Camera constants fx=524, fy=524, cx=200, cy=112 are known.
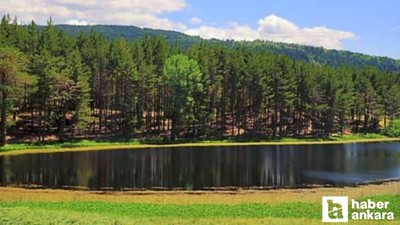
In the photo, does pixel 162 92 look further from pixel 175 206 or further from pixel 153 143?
pixel 175 206

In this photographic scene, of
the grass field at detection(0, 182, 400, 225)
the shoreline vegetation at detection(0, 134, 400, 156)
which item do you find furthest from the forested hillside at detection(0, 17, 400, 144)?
the grass field at detection(0, 182, 400, 225)

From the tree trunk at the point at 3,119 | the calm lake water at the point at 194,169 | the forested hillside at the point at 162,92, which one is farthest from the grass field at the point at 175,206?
the forested hillside at the point at 162,92

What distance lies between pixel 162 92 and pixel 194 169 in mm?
51065

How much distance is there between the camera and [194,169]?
54375mm

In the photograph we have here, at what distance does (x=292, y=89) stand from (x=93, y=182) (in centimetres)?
7314

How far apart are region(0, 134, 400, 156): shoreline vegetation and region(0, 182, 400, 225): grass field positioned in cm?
3356

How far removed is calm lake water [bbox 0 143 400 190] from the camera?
149 ft

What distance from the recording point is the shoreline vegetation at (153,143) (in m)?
73.9

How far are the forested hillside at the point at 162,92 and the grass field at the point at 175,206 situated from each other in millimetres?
41371

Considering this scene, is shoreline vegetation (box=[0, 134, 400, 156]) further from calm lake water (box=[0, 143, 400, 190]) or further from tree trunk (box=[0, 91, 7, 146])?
calm lake water (box=[0, 143, 400, 190])

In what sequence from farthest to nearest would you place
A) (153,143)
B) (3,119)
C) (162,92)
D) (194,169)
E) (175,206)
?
(162,92)
(153,143)
(3,119)
(194,169)
(175,206)

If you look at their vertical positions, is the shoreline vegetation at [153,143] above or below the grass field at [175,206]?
below

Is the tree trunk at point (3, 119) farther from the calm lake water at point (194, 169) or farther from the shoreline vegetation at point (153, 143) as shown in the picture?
the calm lake water at point (194, 169)

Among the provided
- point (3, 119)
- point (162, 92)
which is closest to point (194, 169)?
point (3, 119)
